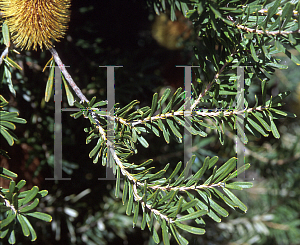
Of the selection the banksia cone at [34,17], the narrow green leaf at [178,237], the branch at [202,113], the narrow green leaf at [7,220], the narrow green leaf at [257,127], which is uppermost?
the banksia cone at [34,17]

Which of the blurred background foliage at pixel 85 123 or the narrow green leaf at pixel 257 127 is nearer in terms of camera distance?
the narrow green leaf at pixel 257 127

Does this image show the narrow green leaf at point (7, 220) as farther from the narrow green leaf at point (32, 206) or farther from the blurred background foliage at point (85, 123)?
the blurred background foliage at point (85, 123)

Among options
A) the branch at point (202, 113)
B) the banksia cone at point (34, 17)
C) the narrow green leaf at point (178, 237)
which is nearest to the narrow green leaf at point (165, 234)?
the narrow green leaf at point (178, 237)

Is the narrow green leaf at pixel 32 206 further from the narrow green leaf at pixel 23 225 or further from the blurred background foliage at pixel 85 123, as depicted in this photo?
the blurred background foliage at pixel 85 123

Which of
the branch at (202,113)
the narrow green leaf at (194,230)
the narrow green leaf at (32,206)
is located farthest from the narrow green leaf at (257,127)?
the narrow green leaf at (32,206)

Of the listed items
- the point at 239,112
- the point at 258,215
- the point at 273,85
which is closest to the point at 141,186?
the point at 239,112

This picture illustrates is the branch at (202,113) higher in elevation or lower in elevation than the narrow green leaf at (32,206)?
higher

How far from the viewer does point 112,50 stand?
1.89 ft

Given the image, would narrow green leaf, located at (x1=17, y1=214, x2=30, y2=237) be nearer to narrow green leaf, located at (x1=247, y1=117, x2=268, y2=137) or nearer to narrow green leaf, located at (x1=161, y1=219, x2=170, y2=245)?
narrow green leaf, located at (x1=161, y1=219, x2=170, y2=245)

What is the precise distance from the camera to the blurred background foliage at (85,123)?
1.67 ft

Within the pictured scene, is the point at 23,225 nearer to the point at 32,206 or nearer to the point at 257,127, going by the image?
the point at 32,206

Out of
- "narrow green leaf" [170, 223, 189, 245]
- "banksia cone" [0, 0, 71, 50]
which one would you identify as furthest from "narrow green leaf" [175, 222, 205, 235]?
"banksia cone" [0, 0, 71, 50]

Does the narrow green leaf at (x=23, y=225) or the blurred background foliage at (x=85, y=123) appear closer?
the narrow green leaf at (x=23, y=225)

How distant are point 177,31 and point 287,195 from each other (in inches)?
23.2
